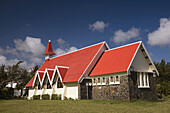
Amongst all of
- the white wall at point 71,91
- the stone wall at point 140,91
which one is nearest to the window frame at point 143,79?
the stone wall at point 140,91

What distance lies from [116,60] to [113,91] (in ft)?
13.2

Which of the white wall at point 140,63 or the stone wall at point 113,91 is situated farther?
the white wall at point 140,63

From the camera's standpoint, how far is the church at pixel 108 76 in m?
20.0

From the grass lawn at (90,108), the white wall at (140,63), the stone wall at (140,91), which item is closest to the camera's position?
the grass lawn at (90,108)

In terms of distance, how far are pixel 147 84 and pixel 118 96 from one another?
14.8ft

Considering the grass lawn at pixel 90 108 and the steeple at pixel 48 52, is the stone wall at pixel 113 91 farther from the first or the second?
the steeple at pixel 48 52

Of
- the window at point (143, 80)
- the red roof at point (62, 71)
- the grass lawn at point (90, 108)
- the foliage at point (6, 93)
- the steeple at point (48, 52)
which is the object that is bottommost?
the foliage at point (6, 93)

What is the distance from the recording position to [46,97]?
91.6 feet

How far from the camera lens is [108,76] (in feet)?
70.4

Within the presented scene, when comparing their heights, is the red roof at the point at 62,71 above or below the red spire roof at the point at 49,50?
below

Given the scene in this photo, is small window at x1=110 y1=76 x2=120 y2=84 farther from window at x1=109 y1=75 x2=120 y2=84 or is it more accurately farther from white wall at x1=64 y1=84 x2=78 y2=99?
white wall at x1=64 y1=84 x2=78 y2=99

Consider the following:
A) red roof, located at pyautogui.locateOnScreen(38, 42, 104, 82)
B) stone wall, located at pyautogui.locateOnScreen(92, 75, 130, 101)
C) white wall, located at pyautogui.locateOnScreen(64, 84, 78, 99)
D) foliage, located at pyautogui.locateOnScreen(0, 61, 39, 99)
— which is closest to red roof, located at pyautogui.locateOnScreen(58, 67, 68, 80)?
red roof, located at pyautogui.locateOnScreen(38, 42, 104, 82)

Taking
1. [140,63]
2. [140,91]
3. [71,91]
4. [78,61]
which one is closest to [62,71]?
[78,61]

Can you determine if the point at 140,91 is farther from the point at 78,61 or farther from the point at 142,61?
the point at 78,61
